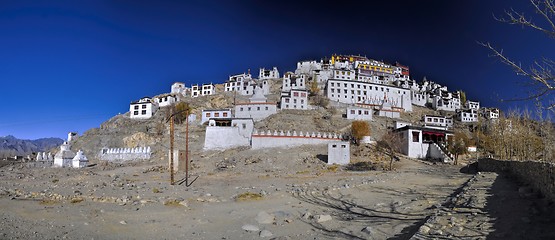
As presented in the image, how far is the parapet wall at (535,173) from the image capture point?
37.0ft

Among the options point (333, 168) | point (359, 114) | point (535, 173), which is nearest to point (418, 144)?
point (333, 168)

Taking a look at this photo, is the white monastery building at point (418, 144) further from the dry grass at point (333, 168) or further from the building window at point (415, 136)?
the dry grass at point (333, 168)

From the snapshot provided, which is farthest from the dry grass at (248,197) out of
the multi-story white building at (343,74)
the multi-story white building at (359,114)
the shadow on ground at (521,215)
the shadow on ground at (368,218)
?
the multi-story white building at (343,74)

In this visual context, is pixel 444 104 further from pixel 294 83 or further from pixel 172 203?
pixel 172 203

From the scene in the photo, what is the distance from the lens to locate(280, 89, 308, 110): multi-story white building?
3219 inches

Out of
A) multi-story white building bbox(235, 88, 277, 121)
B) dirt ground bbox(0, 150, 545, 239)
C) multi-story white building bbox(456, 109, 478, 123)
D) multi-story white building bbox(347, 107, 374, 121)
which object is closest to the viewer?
dirt ground bbox(0, 150, 545, 239)

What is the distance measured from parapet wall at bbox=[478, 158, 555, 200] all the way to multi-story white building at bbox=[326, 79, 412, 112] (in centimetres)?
7214

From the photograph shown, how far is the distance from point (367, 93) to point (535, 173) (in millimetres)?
86563

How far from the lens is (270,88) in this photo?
109 metres

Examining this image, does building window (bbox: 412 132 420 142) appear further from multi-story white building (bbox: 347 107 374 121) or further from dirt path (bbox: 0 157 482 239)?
dirt path (bbox: 0 157 482 239)

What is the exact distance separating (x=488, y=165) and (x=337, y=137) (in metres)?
30.2

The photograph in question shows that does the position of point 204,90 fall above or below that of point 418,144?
above

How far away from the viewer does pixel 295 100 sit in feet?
270

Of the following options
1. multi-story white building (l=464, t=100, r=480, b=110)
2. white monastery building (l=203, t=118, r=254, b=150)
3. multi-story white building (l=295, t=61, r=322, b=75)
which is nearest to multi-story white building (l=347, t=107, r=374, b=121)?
white monastery building (l=203, t=118, r=254, b=150)
